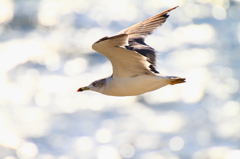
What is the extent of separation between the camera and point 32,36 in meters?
22.4

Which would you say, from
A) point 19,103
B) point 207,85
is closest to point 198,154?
point 207,85

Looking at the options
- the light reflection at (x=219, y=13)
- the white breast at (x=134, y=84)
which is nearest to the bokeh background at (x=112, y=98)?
the light reflection at (x=219, y=13)

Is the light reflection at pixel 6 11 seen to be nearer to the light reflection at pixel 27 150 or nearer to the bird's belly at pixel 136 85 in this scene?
the light reflection at pixel 27 150

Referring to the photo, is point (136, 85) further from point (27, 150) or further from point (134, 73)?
point (27, 150)

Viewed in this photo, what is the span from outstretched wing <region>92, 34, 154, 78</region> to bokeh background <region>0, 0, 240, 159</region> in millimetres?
9475

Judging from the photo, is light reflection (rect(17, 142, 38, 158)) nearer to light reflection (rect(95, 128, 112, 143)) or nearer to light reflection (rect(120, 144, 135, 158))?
light reflection (rect(95, 128, 112, 143))

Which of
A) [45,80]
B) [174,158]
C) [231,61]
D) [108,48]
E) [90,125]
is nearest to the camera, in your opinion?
[108,48]

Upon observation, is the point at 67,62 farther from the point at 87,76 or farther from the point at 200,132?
the point at 200,132

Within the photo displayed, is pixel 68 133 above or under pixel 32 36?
under

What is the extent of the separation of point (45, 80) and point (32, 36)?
457 cm

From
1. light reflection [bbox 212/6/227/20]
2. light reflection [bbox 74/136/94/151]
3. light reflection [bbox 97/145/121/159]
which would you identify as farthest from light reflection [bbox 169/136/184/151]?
light reflection [bbox 212/6/227/20]

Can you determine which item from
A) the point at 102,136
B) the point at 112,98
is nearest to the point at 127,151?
the point at 102,136

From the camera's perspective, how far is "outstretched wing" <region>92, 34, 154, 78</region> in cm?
598

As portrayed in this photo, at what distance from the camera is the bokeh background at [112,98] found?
1648cm
